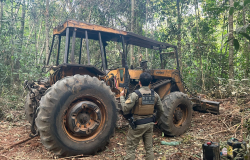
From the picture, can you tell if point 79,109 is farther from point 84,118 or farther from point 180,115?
point 180,115

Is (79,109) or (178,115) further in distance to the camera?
(178,115)

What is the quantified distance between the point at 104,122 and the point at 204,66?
8398 millimetres

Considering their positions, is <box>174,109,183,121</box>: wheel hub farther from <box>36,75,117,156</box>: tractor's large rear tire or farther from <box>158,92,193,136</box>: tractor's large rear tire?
<box>36,75,117,156</box>: tractor's large rear tire

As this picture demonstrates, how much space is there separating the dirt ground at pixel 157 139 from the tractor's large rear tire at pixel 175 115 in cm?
19

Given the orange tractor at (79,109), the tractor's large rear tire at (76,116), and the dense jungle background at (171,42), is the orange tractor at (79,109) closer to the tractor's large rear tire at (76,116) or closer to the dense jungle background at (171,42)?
the tractor's large rear tire at (76,116)

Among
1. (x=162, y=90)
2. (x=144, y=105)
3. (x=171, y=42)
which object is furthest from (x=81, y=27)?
(x=171, y=42)

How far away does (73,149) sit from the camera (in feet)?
10.0

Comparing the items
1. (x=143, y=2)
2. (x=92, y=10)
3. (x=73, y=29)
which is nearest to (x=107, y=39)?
(x=73, y=29)

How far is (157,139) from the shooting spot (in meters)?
4.33

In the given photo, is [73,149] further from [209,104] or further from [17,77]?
[17,77]

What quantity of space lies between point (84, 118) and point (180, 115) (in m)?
2.64

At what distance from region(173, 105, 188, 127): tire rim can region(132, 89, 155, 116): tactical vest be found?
1979 mm

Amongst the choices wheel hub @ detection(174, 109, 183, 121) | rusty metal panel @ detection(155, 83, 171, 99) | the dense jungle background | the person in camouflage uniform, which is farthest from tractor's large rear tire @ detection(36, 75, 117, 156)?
rusty metal panel @ detection(155, 83, 171, 99)

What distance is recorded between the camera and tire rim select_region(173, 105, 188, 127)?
187 inches
